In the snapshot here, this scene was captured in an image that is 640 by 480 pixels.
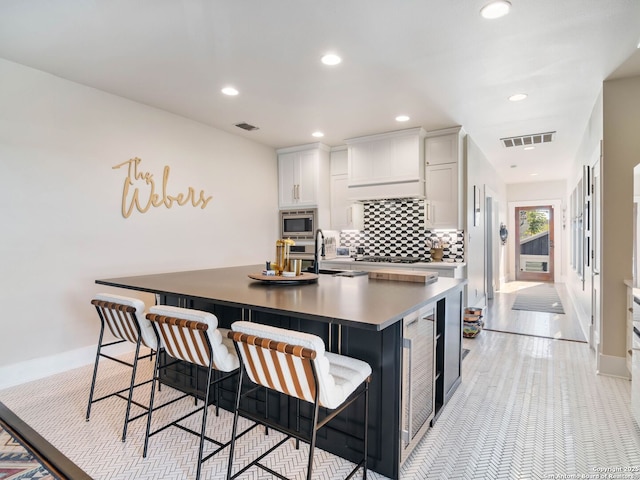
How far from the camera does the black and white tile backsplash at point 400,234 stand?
4.94m

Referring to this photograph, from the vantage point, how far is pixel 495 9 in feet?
7.02

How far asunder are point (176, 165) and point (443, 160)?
3287mm

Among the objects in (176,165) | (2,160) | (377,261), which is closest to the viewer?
(2,160)

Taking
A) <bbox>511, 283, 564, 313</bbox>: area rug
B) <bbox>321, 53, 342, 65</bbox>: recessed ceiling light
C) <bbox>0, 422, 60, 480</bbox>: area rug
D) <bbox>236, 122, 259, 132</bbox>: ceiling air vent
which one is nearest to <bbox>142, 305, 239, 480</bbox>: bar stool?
<bbox>0, 422, 60, 480</bbox>: area rug

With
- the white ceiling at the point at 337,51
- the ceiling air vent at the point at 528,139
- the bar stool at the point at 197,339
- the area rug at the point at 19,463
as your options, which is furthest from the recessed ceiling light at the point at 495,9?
the ceiling air vent at the point at 528,139

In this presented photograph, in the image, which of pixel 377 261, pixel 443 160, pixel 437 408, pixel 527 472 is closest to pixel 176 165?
pixel 377 261

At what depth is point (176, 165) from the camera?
4.15 meters

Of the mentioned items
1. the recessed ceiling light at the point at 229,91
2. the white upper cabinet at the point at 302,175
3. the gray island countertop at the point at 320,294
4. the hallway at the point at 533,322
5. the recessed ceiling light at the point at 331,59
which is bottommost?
the hallway at the point at 533,322

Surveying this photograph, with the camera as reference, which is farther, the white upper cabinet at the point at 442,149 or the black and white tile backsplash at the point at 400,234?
the black and white tile backsplash at the point at 400,234

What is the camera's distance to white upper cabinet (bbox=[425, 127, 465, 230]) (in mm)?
4590

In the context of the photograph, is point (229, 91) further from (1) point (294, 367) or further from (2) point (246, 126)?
(1) point (294, 367)

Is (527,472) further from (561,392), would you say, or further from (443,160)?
(443,160)

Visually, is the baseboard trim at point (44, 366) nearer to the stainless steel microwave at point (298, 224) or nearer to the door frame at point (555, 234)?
the stainless steel microwave at point (298, 224)

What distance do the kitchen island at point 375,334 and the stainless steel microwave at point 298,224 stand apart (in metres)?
2.98
